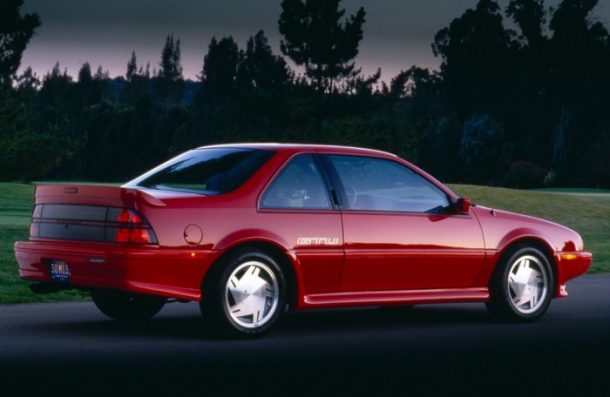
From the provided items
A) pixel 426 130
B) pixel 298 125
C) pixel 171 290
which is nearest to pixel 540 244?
pixel 171 290

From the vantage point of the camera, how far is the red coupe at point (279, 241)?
9.09m

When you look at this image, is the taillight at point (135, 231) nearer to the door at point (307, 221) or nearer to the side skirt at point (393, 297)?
the door at point (307, 221)

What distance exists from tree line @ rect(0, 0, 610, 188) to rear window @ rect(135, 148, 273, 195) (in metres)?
60.0

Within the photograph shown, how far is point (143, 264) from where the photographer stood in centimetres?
894

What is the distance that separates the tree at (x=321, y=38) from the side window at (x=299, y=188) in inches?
2804

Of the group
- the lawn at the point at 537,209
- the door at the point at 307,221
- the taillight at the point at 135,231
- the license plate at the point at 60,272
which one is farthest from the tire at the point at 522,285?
the lawn at the point at 537,209

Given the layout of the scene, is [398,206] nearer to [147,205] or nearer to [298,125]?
[147,205]

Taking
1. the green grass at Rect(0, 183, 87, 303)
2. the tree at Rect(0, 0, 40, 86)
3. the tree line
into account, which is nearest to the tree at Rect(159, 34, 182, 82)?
the tree line

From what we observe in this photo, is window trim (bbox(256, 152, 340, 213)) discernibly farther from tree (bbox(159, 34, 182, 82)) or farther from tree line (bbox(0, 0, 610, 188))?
tree (bbox(159, 34, 182, 82))

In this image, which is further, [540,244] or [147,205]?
[540,244]

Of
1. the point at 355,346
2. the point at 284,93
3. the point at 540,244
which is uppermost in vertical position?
the point at 284,93

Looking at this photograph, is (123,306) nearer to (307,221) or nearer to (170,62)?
(307,221)

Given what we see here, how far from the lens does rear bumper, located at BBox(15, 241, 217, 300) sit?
8922mm

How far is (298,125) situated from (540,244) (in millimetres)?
68671
